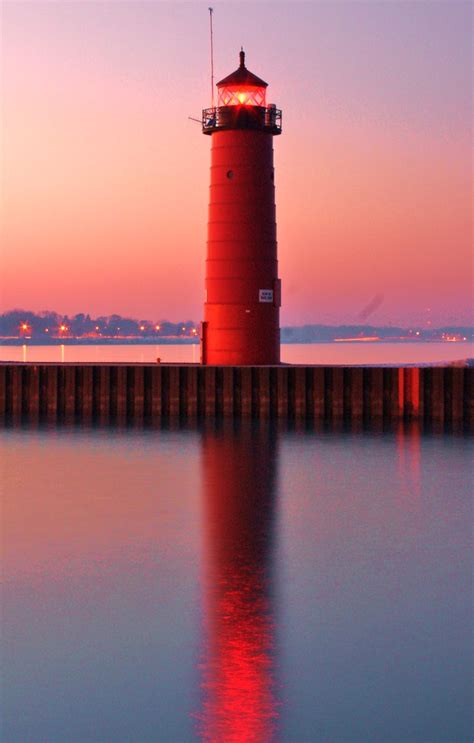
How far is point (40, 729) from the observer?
22.2 feet

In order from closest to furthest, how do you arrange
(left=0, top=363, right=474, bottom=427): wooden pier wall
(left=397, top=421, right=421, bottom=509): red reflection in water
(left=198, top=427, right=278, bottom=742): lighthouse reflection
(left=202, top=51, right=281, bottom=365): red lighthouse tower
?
(left=198, top=427, right=278, bottom=742): lighthouse reflection, (left=397, top=421, right=421, bottom=509): red reflection in water, (left=0, top=363, right=474, bottom=427): wooden pier wall, (left=202, top=51, right=281, bottom=365): red lighthouse tower

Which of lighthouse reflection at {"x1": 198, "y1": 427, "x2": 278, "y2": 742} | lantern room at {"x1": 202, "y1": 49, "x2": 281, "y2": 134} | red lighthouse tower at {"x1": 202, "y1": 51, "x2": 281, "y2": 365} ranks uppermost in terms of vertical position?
lantern room at {"x1": 202, "y1": 49, "x2": 281, "y2": 134}

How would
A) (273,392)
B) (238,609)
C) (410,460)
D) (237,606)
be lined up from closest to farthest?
(238,609) < (237,606) < (410,460) < (273,392)

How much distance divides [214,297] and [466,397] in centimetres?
720

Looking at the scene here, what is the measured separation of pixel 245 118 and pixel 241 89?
2.73 ft

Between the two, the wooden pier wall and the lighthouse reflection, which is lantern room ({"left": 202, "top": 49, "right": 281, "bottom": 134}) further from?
the lighthouse reflection

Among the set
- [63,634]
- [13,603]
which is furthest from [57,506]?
[63,634]

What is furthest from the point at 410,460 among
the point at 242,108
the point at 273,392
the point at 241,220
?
the point at 242,108

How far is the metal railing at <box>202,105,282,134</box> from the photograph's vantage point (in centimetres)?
2970

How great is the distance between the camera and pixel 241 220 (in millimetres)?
29844

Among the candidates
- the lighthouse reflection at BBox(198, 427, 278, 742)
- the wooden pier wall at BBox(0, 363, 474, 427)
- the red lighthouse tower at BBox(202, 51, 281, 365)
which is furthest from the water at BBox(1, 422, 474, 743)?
the red lighthouse tower at BBox(202, 51, 281, 365)

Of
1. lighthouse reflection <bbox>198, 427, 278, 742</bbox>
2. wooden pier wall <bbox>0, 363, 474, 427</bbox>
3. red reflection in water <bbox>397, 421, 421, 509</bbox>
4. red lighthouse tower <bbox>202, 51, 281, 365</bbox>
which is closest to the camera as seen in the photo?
lighthouse reflection <bbox>198, 427, 278, 742</bbox>

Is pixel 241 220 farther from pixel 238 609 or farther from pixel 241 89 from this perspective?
pixel 238 609

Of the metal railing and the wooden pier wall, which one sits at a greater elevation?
the metal railing
